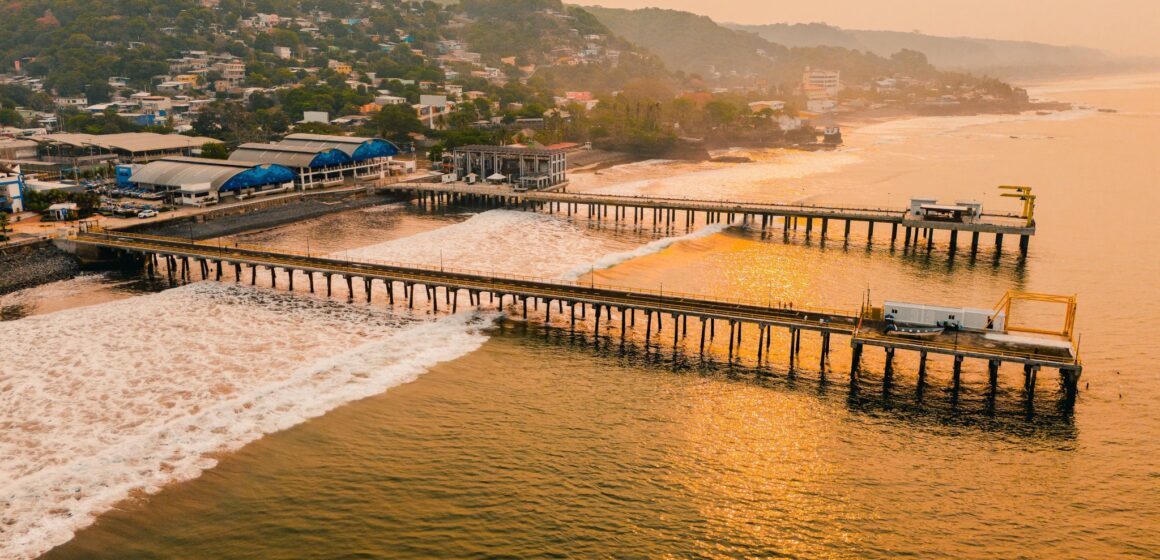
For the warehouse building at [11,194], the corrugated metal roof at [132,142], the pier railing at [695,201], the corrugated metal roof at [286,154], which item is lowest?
the pier railing at [695,201]

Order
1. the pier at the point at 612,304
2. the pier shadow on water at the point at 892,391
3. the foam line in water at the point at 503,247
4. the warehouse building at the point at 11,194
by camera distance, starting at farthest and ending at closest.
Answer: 1. the warehouse building at the point at 11,194
2. the foam line in water at the point at 503,247
3. the pier at the point at 612,304
4. the pier shadow on water at the point at 892,391

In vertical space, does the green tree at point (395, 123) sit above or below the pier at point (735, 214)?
above

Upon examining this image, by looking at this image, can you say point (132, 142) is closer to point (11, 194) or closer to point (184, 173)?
point (184, 173)

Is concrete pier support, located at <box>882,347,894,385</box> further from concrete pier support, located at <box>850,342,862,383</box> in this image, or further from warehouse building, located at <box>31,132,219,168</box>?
warehouse building, located at <box>31,132,219,168</box>

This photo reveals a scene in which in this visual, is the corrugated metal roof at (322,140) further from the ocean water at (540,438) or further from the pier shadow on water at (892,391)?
the pier shadow on water at (892,391)

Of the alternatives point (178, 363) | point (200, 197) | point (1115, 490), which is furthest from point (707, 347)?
→ point (200, 197)

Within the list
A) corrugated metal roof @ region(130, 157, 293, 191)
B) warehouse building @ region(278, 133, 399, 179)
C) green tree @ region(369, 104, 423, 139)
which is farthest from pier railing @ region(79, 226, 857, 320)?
green tree @ region(369, 104, 423, 139)

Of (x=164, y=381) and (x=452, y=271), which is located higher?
(x=452, y=271)

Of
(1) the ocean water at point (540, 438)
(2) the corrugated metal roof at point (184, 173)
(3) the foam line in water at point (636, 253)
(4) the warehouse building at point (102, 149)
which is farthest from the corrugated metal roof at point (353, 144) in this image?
(3) the foam line in water at point (636, 253)

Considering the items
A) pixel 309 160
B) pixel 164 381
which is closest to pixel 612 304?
pixel 164 381
